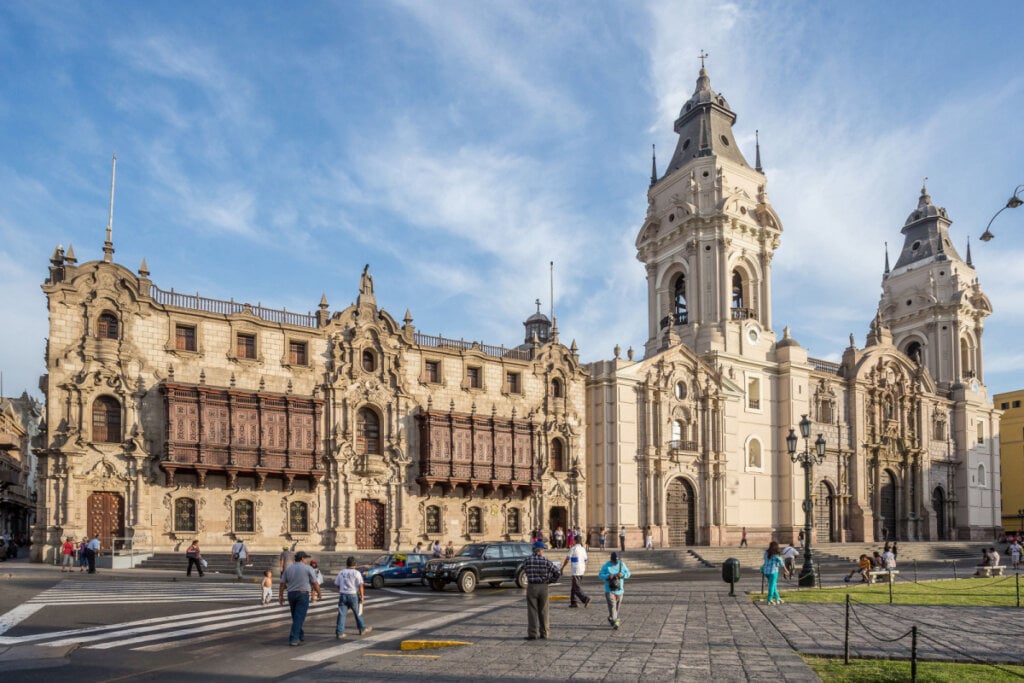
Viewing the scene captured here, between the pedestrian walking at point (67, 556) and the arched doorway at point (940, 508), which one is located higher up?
the pedestrian walking at point (67, 556)

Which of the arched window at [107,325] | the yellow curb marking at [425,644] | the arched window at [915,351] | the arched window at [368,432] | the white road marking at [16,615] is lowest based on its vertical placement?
the white road marking at [16,615]

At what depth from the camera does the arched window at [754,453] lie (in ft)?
182

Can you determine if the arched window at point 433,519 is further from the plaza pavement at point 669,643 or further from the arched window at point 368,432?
the plaza pavement at point 669,643

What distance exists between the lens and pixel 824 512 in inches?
2287

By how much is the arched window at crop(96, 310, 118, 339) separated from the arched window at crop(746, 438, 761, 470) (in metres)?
38.0

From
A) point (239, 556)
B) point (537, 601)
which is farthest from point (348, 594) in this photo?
point (239, 556)

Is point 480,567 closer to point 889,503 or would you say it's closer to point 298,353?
point 298,353

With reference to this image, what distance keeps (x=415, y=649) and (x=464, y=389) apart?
30562 millimetres

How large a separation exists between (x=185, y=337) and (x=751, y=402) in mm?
35564

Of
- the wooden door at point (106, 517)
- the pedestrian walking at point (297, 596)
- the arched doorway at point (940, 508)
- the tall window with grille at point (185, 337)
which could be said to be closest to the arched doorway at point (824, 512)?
the arched doorway at point (940, 508)

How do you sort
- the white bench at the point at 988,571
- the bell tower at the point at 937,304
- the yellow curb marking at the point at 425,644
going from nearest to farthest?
the yellow curb marking at the point at 425,644 < the white bench at the point at 988,571 < the bell tower at the point at 937,304

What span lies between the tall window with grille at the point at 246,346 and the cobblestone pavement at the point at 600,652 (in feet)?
75.5

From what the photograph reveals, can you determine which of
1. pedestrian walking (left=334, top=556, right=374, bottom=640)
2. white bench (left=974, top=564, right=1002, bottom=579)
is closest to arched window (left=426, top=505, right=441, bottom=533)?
white bench (left=974, top=564, right=1002, bottom=579)

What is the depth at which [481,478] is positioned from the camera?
145 ft
